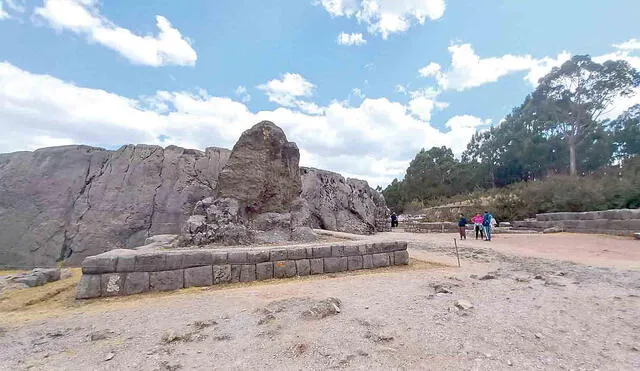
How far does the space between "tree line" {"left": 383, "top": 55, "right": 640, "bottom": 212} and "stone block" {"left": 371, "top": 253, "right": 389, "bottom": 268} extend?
25.8m

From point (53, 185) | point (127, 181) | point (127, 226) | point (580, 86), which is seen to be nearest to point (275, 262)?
point (127, 226)

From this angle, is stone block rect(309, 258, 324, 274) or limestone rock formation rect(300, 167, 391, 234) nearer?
stone block rect(309, 258, 324, 274)

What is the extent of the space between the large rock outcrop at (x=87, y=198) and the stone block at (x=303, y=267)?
6.12 meters

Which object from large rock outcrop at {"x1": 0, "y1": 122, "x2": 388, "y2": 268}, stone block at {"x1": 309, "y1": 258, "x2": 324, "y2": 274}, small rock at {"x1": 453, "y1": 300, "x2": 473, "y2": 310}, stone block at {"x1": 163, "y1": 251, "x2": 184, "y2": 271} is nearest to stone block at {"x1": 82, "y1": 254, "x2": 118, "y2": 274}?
stone block at {"x1": 163, "y1": 251, "x2": 184, "y2": 271}

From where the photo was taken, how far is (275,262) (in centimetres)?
600

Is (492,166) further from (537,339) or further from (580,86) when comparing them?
(537,339)

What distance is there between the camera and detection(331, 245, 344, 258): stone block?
656cm

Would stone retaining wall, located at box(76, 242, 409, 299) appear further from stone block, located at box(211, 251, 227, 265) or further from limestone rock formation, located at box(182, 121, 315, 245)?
limestone rock formation, located at box(182, 121, 315, 245)

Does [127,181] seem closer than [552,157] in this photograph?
Yes

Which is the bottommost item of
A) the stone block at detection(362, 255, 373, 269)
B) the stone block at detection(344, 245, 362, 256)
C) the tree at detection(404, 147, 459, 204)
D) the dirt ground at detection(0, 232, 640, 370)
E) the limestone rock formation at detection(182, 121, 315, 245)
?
the dirt ground at detection(0, 232, 640, 370)

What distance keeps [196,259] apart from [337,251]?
271 cm

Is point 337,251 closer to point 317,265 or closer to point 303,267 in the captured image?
point 317,265

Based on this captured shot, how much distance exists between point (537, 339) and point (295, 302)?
8.65 feet

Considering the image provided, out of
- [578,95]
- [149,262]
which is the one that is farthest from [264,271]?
[578,95]
